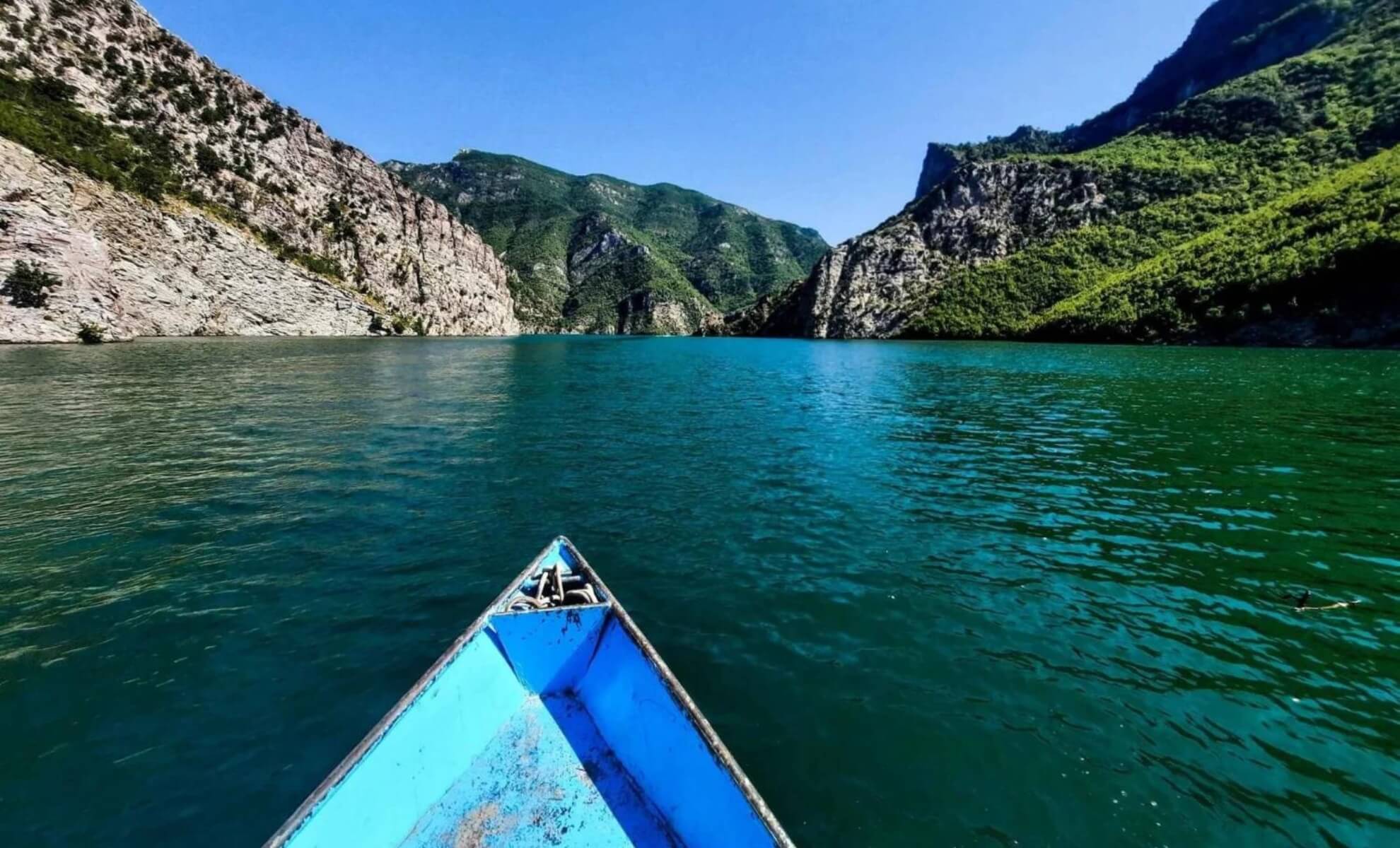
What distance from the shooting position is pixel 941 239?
578 ft

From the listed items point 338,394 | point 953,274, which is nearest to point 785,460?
point 338,394

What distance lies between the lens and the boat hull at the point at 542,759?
5.26m

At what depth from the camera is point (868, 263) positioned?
178 metres

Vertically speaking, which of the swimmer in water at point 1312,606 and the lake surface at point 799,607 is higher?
the swimmer in water at point 1312,606

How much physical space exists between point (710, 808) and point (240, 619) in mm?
9738

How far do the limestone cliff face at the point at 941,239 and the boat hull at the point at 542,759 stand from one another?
16993 cm

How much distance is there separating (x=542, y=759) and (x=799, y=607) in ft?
19.0

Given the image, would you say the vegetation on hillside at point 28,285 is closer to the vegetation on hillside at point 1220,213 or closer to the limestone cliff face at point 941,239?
the vegetation on hillside at point 1220,213

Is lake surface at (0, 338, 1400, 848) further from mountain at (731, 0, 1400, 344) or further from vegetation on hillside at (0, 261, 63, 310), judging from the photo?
mountain at (731, 0, 1400, 344)

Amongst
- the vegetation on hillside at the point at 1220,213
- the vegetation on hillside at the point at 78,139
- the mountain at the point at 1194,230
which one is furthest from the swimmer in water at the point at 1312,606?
the vegetation on hillside at the point at 78,139

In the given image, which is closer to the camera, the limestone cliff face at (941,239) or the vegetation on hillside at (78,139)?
the vegetation on hillside at (78,139)

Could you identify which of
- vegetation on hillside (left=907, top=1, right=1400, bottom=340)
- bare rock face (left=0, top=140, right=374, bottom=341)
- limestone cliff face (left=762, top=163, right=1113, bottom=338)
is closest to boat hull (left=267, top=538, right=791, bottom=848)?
bare rock face (left=0, top=140, right=374, bottom=341)

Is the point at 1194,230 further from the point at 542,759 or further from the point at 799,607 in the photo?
the point at 542,759

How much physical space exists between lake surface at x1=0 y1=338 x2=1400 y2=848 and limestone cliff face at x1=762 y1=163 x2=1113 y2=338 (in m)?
153
